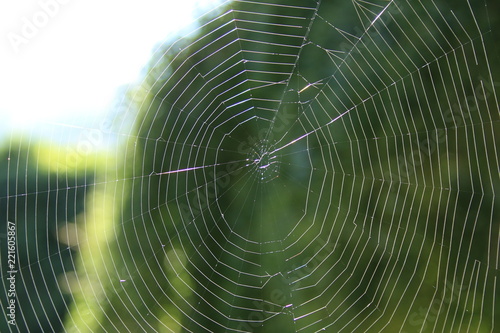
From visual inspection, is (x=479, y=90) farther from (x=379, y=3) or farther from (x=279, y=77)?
(x=279, y=77)

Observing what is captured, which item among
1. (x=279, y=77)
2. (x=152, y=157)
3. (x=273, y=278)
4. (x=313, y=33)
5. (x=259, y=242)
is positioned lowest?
(x=273, y=278)

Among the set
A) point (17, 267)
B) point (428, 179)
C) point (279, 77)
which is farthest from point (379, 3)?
point (17, 267)

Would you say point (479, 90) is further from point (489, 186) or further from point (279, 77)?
point (279, 77)

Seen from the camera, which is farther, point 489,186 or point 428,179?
point 428,179

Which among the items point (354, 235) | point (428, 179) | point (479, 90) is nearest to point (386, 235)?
point (354, 235)

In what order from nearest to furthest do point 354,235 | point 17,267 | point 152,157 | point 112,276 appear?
point 17,267 < point 112,276 < point 152,157 < point 354,235

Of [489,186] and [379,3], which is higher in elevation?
[379,3]

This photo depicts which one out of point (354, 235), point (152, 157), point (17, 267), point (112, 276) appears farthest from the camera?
point (354, 235)
